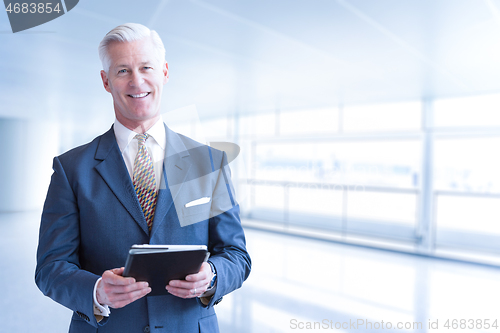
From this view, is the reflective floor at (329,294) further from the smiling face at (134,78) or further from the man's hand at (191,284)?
the smiling face at (134,78)

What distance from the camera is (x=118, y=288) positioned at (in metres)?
0.85

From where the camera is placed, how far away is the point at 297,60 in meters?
3.85

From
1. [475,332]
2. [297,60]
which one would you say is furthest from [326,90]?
[475,332]

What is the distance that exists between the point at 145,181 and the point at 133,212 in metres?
0.12

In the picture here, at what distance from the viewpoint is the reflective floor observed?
309 centimetres

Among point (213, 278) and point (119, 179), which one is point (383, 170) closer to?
point (213, 278)

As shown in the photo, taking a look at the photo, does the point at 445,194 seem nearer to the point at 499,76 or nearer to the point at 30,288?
the point at 499,76

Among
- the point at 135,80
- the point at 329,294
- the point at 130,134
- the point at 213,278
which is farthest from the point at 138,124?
the point at 329,294


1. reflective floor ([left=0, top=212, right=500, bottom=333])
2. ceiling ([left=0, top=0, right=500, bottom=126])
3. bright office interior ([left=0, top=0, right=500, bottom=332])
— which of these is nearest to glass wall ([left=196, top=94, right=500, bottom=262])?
bright office interior ([left=0, top=0, right=500, bottom=332])

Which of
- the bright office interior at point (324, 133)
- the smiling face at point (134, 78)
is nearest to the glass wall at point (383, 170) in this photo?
the bright office interior at point (324, 133)

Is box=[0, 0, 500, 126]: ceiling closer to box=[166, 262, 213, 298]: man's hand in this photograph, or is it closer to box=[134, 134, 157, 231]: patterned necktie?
box=[134, 134, 157, 231]: patterned necktie

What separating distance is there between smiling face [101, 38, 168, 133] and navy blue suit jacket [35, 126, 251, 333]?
0.13 m

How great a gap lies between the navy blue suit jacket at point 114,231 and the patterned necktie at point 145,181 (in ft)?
0.14

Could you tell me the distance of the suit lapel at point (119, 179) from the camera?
102cm
